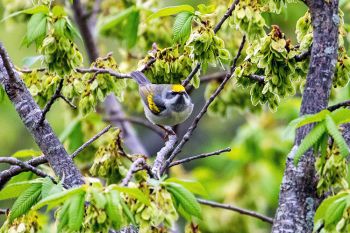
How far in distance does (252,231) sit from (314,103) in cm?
354

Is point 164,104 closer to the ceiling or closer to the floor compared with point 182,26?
closer to the floor

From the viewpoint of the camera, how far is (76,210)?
115 inches

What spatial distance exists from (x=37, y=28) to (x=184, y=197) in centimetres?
122

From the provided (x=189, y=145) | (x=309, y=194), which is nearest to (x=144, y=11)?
(x=309, y=194)

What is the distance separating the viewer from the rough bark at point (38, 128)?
3742mm

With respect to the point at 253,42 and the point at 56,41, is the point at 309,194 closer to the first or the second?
the point at 253,42

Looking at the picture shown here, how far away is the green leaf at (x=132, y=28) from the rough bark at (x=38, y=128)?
1.88 metres

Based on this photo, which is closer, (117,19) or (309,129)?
(309,129)

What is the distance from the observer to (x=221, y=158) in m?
10.0

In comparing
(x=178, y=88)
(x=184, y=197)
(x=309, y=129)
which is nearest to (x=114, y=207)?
(x=184, y=197)

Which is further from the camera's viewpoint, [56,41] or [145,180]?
[56,41]

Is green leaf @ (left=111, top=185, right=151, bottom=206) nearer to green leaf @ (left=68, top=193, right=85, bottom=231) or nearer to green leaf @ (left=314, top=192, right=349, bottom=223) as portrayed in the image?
green leaf @ (left=68, top=193, right=85, bottom=231)

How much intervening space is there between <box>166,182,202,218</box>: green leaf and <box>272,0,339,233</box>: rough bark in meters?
0.72

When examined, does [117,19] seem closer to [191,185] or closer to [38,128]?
[38,128]
